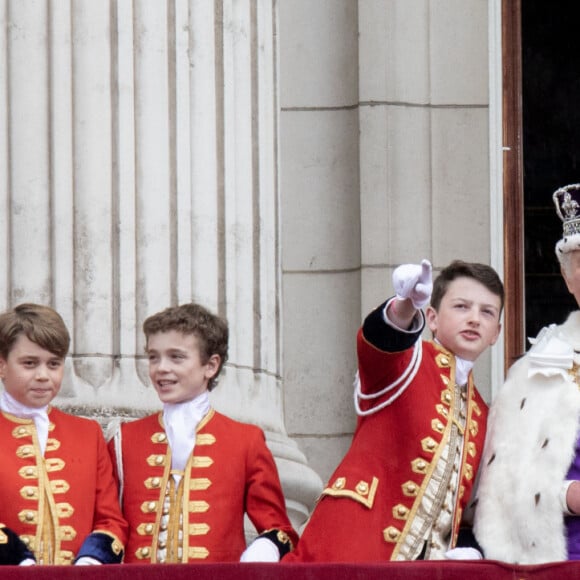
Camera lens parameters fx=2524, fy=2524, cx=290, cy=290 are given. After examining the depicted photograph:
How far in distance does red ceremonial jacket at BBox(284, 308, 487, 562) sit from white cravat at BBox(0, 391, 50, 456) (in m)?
0.78

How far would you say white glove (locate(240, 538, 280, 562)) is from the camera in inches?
266

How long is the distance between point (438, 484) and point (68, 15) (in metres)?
2.05

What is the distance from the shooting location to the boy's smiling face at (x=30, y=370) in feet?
22.7

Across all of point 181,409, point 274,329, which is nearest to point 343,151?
point 274,329

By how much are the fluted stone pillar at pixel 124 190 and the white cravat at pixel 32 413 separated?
A: 647 millimetres

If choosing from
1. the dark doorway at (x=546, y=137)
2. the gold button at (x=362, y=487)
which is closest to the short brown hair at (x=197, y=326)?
the gold button at (x=362, y=487)

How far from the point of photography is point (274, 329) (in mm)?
8359

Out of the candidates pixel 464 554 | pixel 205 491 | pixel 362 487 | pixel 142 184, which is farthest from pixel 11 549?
pixel 142 184

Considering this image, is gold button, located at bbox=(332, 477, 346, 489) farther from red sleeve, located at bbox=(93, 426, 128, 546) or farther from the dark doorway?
the dark doorway

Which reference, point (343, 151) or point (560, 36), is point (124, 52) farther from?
point (560, 36)

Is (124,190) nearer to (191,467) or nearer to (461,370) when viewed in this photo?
(191,467)

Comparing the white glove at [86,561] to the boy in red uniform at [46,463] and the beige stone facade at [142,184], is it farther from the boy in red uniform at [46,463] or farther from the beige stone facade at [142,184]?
the beige stone facade at [142,184]

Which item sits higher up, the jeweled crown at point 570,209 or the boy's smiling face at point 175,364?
the jeweled crown at point 570,209

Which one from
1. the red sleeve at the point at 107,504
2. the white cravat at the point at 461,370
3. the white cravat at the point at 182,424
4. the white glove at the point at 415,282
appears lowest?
the red sleeve at the point at 107,504
